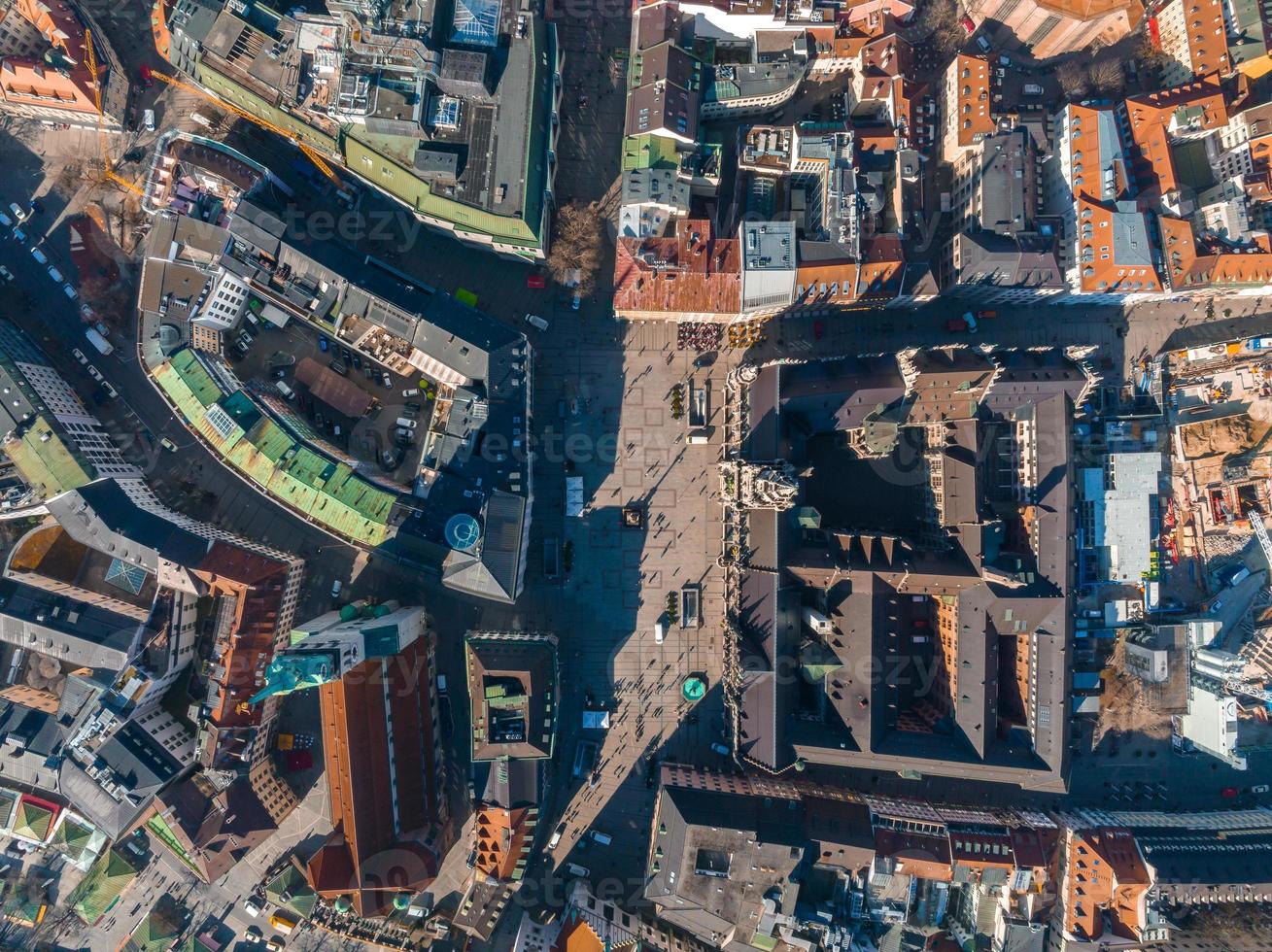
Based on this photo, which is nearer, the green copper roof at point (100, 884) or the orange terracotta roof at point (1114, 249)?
the orange terracotta roof at point (1114, 249)

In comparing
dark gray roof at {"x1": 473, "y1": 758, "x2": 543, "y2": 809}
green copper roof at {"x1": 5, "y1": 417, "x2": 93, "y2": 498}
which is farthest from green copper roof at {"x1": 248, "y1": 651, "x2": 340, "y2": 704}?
green copper roof at {"x1": 5, "y1": 417, "x2": 93, "y2": 498}

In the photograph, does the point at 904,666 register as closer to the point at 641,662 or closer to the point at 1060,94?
the point at 641,662

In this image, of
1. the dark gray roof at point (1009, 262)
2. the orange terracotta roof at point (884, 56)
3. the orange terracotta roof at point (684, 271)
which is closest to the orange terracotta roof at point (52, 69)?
the orange terracotta roof at point (684, 271)

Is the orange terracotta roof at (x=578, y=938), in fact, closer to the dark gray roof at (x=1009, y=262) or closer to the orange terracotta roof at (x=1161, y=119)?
the dark gray roof at (x=1009, y=262)

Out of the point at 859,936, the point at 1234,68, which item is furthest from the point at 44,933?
the point at 1234,68

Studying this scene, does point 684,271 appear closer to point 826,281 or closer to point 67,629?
point 826,281

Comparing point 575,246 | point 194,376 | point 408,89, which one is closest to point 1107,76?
point 575,246
